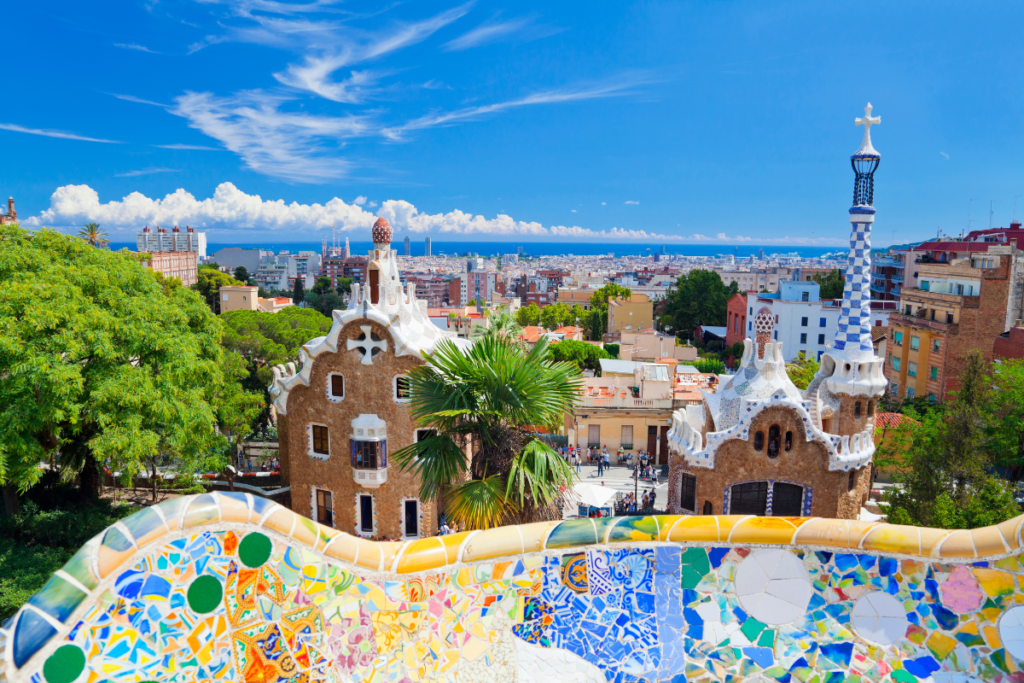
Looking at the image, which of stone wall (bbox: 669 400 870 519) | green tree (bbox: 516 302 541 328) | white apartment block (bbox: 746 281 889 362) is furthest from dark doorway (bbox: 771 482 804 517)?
green tree (bbox: 516 302 541 328)

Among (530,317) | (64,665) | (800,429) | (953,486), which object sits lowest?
(530,317)

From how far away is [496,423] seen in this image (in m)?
11.0

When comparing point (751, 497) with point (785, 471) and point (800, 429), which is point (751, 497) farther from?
point (800, 429)

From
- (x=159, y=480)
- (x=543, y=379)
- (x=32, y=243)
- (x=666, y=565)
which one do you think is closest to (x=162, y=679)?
(x=666, y=565)

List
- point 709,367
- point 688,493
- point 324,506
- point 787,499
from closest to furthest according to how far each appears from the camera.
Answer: point 787,499 → point 688,493 → point 324,506 → point 709,367

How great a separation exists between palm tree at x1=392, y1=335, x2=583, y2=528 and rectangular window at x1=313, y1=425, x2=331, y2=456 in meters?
12.1

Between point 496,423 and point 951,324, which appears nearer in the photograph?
point 496,423

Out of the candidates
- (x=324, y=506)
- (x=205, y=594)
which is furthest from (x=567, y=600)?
(x=324, y=506)

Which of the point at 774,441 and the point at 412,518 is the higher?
the point at 774,441

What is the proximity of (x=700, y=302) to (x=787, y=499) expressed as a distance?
73.7 m

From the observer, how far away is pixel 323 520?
2367 cm

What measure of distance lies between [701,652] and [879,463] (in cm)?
2319

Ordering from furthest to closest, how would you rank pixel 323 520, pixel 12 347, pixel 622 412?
1. pixel 622 412
2. pixel 323 520
3. pixel 12 347

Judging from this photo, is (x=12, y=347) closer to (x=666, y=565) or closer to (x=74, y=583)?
(x=74, y=583)
